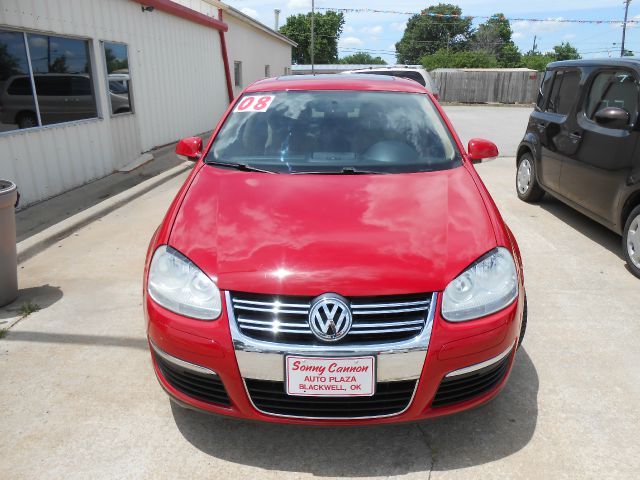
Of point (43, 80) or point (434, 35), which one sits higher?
point (434, 35)

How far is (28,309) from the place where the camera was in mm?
3734

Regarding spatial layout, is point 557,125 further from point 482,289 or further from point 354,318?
point 354,318

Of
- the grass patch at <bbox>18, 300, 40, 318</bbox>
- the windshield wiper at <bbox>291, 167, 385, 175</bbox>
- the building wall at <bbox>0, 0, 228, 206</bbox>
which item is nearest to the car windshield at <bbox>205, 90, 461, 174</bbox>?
the windshield wiper at <bbox>291, 167, 385, 175</bbox>

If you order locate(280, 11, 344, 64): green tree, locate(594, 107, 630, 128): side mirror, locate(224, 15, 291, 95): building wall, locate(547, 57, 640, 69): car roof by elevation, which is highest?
locate(280, 11, 344, 64): green tree

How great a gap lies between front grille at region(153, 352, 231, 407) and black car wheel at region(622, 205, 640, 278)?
3761 millimetres

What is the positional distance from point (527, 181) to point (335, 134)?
4397mm

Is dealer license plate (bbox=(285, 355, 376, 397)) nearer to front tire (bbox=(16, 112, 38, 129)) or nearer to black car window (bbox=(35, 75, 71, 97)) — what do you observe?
front tire (bbox=(16, 112, 38, 129))

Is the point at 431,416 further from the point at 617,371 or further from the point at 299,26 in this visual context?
the point at 299,26

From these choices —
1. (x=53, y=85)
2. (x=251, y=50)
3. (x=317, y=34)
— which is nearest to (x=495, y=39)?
(x=317, y=34)

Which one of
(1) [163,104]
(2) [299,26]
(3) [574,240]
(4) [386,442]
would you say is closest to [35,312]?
(4) [386,442]

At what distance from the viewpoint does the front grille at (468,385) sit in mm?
2115

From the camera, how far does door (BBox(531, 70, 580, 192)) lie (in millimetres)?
5574

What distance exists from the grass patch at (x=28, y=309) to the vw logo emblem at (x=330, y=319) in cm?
268

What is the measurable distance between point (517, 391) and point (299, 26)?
6480 cm
